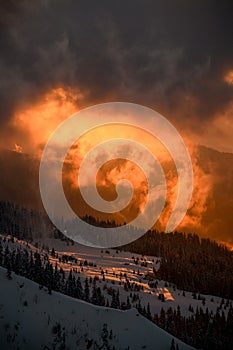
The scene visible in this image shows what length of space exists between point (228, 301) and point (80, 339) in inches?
5610

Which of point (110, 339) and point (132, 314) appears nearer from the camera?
point (110, 339)

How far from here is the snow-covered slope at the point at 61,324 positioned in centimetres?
4806

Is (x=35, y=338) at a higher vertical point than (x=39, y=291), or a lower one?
lower

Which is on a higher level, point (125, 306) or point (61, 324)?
point (61, 324)

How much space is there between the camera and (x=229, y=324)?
13250cm

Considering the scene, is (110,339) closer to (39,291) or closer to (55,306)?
(55,306)

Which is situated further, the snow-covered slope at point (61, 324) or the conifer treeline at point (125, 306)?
the conifer treeline at point (125, 306)

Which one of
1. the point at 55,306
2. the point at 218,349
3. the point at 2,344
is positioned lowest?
the point at 218,349

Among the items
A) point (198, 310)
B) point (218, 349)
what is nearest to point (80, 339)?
point (218, 349)

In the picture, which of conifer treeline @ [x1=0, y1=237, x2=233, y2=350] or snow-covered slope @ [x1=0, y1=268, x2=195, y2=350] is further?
conifer treeline @ [x1=0, y1=237, x2=233, y2=350]

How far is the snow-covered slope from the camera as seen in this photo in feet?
158

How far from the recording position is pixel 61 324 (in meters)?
51.7

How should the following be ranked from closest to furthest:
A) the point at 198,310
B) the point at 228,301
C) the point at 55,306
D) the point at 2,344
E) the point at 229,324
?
1. the point at 2,344
2. the point at 55,306
3. the point at 229,324
4. the point at 198,310
5. the point at 228,301

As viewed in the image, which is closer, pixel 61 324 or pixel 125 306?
pixel 61 324
